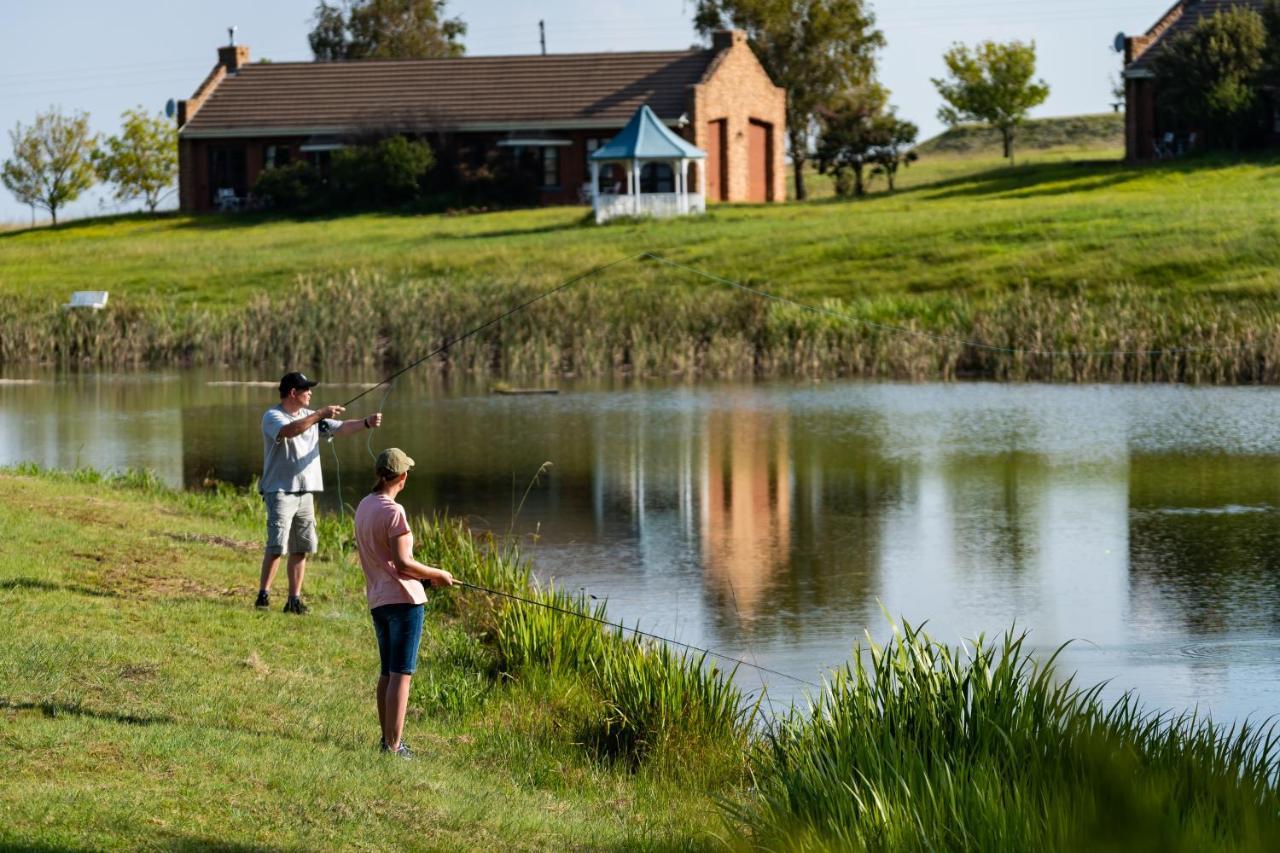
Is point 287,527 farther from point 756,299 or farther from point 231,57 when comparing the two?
point 231,57

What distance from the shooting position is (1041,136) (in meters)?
109

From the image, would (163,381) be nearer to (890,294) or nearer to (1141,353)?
(890,294)

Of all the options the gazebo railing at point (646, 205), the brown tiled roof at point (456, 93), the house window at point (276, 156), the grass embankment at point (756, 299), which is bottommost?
the grass embankment at point (756, 299)

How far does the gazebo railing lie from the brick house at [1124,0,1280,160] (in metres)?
17.0

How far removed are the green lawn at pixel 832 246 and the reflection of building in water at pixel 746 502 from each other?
12.0m

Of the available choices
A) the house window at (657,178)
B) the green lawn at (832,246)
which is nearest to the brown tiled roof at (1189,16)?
the green lawn at (832,246)

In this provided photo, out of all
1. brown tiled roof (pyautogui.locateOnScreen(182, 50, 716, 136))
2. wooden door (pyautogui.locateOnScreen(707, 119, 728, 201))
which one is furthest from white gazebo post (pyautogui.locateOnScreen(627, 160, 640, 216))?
wooden door (pyautogui.locateOnScreen(707, 119, 728, 201))

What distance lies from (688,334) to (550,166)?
32701 millimetres

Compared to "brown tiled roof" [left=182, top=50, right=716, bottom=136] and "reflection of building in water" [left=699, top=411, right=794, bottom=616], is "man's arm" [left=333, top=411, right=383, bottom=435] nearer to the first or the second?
"reflection of building in water" [left=699, top=411, right=794, bottom=616]

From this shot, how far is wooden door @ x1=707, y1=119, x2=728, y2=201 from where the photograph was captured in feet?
Answer: 219

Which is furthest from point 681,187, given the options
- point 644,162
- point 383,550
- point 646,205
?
point 383,550

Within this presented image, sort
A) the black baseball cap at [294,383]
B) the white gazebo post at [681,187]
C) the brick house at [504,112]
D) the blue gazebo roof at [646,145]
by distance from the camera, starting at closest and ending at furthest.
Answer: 1. the black baseball cap at [294,383]
2. the white gazebo post at [681,187]
3. the blue gazebo roof at [646,145]
4. the brick house at [504,112]

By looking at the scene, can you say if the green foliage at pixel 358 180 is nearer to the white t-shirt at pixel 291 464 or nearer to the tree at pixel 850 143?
the tree at pixel 850 143

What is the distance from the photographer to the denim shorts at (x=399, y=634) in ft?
31.3
